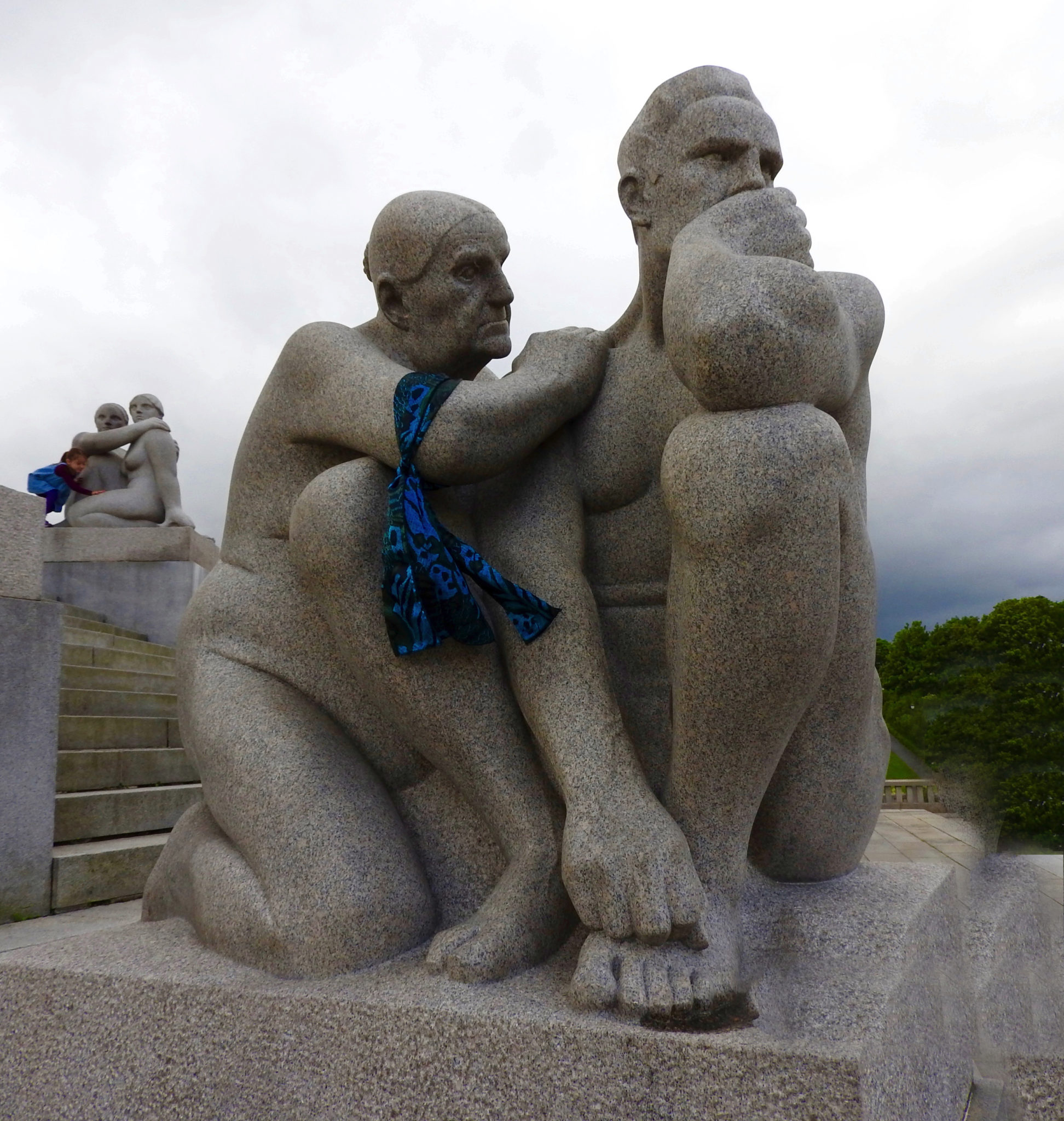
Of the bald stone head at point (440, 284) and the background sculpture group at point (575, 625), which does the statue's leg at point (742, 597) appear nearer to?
the background sculpture group at point (575, 625)

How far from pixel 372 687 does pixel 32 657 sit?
288 centimetres

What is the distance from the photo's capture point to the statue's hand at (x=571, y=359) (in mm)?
2584

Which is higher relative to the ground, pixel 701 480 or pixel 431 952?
pixel 701 480

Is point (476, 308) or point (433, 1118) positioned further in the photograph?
point (476, 308)

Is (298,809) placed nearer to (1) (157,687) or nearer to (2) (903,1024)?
(2) (903,1024)

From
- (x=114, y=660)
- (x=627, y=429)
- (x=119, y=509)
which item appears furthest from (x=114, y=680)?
(x=627, y=429)

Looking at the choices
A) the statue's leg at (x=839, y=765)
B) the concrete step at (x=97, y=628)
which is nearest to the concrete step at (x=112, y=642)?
the concrete step at (x=97, y=628)

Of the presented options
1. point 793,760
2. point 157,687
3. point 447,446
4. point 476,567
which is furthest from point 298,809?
point 157,687

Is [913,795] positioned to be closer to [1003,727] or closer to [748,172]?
[1003,727]

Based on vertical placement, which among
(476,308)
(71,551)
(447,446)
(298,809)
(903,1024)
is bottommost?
(903,1024)

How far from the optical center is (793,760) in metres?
2.43

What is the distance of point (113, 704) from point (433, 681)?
556cm

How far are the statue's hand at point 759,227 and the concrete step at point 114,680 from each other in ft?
20.0

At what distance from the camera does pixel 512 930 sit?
220cm
